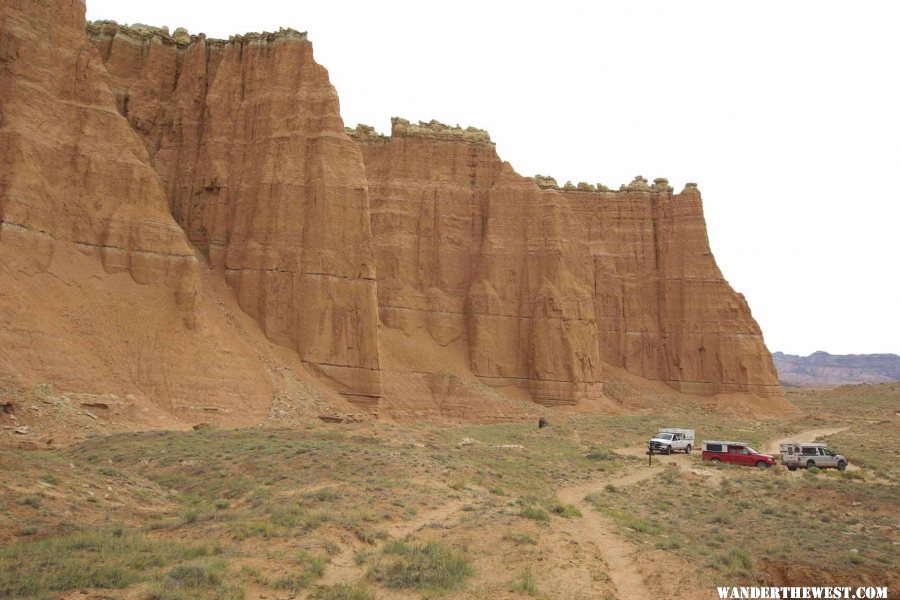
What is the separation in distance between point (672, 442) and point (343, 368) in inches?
761

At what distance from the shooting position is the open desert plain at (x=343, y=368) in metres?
13.4

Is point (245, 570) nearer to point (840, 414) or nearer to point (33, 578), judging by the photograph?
point (33, 578)

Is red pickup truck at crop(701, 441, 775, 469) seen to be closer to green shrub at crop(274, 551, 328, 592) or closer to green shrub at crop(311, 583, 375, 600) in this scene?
green shrub at crop(274, 551, 328, 592)

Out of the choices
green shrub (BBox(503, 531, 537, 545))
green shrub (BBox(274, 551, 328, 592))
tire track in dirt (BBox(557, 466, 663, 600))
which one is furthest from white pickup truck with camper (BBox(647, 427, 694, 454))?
green shrub (BBox(274, 551, 328, 592))

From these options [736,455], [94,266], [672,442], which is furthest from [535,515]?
[94,266]

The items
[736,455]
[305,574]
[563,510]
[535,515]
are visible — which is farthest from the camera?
[736,455]

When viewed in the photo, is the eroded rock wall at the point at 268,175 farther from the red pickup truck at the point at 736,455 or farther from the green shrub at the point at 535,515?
the green shrub at the point at 535,515

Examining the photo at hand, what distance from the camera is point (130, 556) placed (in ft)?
38.8

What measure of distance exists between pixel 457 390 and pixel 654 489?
96.5 feet

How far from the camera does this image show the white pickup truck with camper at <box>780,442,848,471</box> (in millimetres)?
29797

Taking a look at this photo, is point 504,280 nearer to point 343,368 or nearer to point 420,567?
point 343,368

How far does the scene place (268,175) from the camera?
143 ft

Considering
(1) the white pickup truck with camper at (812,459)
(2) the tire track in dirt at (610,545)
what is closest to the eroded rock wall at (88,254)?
(2) the tire track in dirt at (610,545)

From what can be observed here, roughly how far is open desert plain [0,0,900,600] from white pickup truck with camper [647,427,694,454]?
1063 mm
